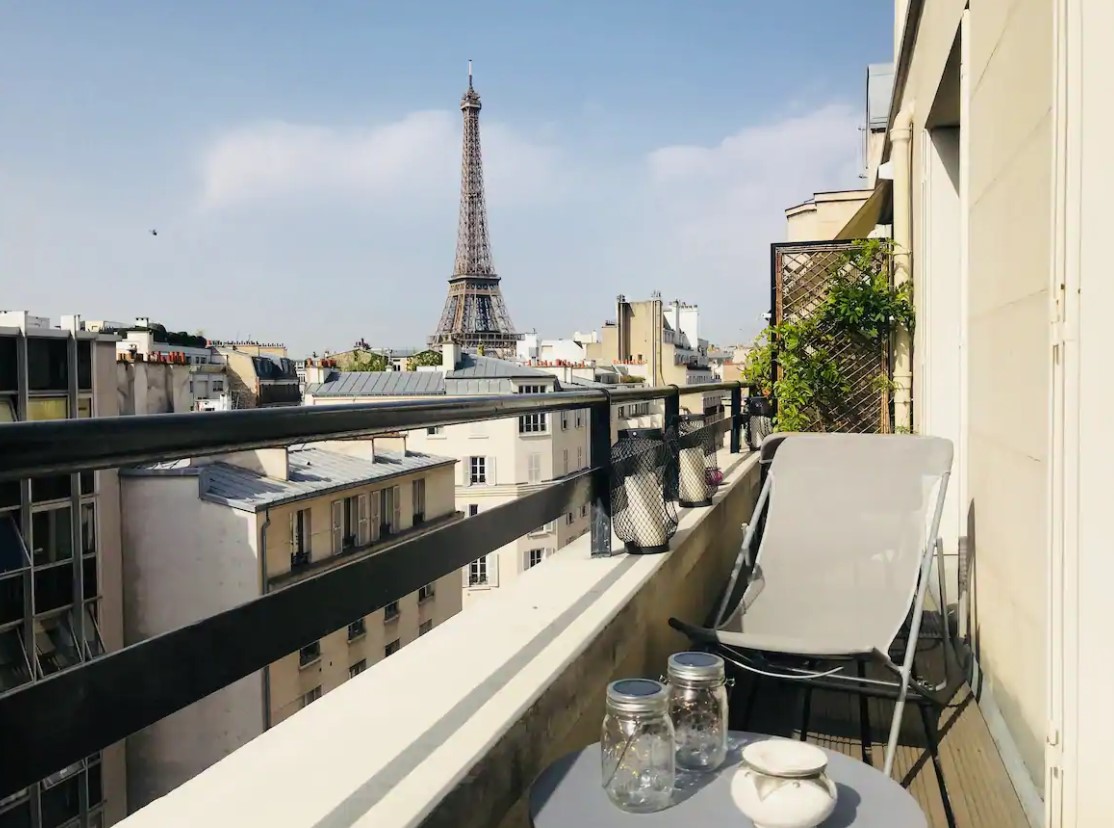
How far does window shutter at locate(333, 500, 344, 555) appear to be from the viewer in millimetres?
18594

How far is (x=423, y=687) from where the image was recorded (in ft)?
4.74

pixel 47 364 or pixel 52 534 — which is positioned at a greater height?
pixel 47 364

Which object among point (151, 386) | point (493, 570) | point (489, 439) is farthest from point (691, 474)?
point (493, 570)

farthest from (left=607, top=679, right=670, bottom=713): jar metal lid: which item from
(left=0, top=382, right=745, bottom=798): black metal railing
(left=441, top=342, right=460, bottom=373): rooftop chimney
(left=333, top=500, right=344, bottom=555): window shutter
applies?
(left=441, top=342, right=460, bottom=373): rooftop chimney

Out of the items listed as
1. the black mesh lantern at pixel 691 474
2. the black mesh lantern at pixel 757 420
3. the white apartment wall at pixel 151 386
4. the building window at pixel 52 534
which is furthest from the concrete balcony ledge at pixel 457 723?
the white apartment wall at pixel 151 386

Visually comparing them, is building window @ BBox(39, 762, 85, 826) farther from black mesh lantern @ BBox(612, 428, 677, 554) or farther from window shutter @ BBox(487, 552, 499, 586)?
window shutter @ BBox(487, 552, 499, 586)

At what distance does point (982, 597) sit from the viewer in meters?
2.47

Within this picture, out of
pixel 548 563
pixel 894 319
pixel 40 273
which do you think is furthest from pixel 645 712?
pixel 40 273

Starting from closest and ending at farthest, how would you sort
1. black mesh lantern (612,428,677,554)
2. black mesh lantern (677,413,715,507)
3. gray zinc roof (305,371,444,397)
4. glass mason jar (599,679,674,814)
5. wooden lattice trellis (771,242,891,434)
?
glass mason jar (599,679,674,814), black mesh lantern (612,428,677,554), black mesh lantern (677,413,715,507), wooden lattice trellis (771,242,891,434), gray zinc roof (305,371,444,397)

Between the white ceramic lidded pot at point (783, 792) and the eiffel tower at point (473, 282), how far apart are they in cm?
5191

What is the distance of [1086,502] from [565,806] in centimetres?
96

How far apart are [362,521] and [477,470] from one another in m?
12.4

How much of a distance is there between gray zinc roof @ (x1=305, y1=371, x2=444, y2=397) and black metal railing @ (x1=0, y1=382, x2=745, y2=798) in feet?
103

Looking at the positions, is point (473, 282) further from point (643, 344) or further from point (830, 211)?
point (830, 211)
